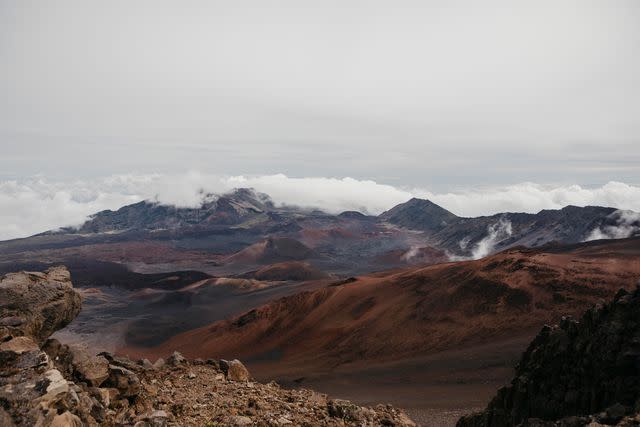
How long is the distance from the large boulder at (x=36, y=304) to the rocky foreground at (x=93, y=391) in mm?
23

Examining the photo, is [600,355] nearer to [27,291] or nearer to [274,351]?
[27,291]

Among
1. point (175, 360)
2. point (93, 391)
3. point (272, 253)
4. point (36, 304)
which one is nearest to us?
point (93, 391)

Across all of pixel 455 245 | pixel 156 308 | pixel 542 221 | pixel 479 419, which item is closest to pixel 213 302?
pixel 156 308

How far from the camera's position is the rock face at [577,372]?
40.6ft

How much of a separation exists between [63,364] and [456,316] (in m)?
37.1

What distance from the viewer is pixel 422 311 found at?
45125 millimetres

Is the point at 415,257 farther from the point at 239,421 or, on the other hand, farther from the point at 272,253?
the point at 239,421

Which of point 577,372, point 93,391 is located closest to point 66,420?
point 93,391

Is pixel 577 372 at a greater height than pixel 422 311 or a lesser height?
greater

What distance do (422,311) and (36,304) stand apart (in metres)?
38.7

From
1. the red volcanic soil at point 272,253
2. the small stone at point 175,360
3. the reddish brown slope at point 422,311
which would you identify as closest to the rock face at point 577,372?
the small stone at point 175,360

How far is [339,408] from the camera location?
13.4 metres

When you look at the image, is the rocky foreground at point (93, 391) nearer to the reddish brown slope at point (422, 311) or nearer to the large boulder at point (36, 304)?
the large boulder at point (36, 304)

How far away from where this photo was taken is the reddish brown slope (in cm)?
3878
